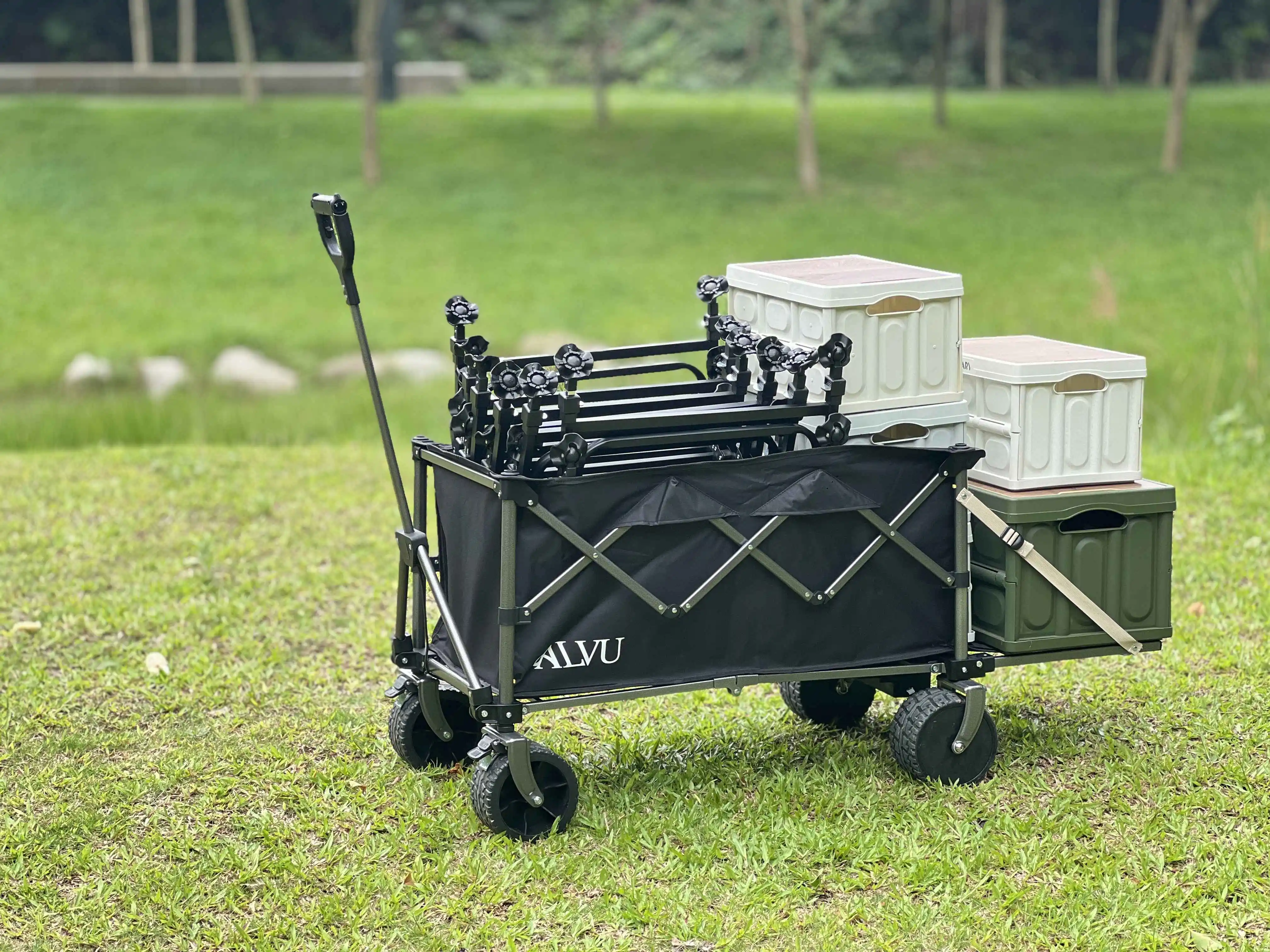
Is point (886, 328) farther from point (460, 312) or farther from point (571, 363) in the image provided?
point (460, 312)

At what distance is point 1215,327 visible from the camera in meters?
13.7

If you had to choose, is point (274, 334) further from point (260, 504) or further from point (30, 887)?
point (30, 887)

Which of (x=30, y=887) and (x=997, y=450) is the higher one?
(x=997, y=450)

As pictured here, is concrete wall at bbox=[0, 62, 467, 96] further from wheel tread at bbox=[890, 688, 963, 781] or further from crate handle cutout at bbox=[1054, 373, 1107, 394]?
wheel tread at bbox=[890, 688, 963, 781]

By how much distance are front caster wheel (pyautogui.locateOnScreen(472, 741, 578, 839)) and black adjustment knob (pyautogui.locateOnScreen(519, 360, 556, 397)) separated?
971 mm

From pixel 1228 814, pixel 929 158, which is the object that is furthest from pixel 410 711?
pixel 929 158

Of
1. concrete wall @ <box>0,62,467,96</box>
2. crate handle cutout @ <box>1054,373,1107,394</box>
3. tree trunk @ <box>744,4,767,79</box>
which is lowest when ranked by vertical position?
crate handle cutout @ <box>1054,373,1107,394</box>

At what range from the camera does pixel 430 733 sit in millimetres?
4941

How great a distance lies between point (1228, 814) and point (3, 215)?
16.6m

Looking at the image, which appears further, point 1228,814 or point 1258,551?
point 1258,551

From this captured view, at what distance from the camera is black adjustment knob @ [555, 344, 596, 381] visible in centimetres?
421

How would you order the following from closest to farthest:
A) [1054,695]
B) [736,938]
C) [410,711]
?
[736,938], [410,711], [1054,695]

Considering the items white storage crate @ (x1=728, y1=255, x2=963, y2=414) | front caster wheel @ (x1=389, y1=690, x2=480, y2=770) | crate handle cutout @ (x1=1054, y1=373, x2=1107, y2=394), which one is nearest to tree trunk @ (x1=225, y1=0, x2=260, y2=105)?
front caster wheel @ (x1=389, y1=690, x2=480, y2=770)

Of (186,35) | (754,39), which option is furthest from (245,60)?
(754,39)
